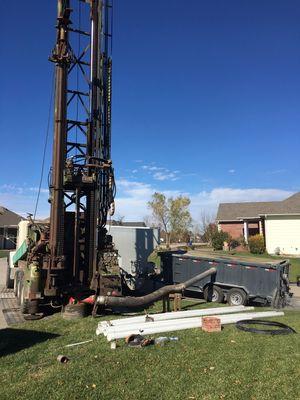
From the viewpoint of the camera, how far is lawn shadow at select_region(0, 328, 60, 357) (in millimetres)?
8508

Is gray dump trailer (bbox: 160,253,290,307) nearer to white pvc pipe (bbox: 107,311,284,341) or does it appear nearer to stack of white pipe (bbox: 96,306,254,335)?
stack of white pipe (bbox: 96,306,254,335)

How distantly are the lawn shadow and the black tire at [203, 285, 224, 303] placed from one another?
7.41m

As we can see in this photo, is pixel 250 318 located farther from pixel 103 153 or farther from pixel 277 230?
pixel 277 230

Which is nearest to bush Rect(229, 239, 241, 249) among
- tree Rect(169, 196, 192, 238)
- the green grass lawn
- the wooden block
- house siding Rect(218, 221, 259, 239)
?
house siding Rect(218, 221, 259, 239)


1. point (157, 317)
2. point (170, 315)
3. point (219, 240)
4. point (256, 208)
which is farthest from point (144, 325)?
point (256, 208)

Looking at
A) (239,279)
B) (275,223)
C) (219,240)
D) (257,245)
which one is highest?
(275,223)

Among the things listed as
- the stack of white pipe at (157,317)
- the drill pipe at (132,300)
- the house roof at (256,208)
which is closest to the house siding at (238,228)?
the house roof at (256,208)

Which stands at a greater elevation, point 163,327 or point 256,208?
point 256,208

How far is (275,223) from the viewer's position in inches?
1559

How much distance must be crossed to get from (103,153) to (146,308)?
6.36 meters

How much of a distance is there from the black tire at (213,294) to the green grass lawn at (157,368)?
6.08 m

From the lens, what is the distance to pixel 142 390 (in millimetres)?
5992

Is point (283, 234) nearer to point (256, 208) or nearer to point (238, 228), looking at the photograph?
point (256, 208)

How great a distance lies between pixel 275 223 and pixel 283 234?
1.27 metres
